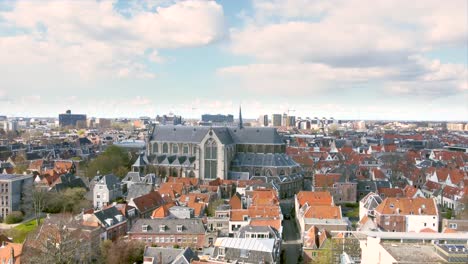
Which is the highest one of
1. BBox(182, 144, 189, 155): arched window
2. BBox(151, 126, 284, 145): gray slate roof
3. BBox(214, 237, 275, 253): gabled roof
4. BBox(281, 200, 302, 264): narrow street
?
BBox(151, 126, 284, 145): gray slate roof

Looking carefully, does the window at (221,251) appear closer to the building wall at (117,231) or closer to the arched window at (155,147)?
the building wall at (117,231)

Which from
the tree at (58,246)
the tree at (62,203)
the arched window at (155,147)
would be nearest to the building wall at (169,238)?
the tree at (58,246)

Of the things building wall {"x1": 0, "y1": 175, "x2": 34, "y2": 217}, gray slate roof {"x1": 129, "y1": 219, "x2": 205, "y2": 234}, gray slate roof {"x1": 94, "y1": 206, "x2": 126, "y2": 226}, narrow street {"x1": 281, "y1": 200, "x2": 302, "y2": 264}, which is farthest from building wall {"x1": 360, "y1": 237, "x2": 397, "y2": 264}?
building wall {"x1": 0, "y1": 175, "x2": 34, "y2": 217}

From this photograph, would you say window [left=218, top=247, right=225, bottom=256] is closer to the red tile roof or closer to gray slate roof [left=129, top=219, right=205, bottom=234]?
gray slate roof [left=129, top=219, right=205, bottom=234]

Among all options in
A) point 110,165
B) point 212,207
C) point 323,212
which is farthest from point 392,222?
point 110,165

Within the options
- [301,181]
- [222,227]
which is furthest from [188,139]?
[222,227]

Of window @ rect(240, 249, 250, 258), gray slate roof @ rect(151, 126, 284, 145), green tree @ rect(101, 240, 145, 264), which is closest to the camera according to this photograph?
window @ rect(240, 249, 250, 258)
